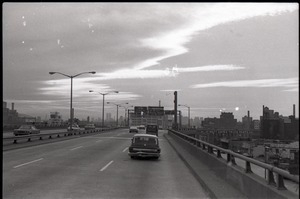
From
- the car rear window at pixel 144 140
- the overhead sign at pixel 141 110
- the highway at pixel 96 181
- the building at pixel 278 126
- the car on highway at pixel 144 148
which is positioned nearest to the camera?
the building at pixel 278 126

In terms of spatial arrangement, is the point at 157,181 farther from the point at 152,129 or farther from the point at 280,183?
the point at 152,129

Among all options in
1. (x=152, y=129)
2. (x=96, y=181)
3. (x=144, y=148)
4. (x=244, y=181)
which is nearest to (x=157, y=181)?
(x=96, y=181)

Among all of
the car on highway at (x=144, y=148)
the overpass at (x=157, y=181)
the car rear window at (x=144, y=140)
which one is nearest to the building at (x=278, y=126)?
the overpass at (x=157, y=181)

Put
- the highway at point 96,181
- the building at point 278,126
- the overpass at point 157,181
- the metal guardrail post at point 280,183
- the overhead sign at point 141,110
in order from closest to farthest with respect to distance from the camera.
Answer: the building at point 278,126 → the metal guardrail post at point 280,183 → the overpass at point 157,181 → the highway at point 96,181 → the overhead sign at point 141,110

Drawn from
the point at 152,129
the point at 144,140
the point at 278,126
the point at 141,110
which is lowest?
the point at 152,129

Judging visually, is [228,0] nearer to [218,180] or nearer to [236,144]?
[236,144]

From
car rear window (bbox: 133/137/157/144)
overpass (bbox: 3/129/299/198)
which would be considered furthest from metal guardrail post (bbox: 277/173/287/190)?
car rear window (bbox: 133/137/157/144)

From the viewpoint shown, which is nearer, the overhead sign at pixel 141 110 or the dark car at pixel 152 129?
the dark car at pixel 152 129

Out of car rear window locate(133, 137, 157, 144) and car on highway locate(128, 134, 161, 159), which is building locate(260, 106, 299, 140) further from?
car rear window locate(133, 137, 157, 144)

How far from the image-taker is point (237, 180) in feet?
30.7

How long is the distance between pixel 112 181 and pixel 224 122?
170 inches

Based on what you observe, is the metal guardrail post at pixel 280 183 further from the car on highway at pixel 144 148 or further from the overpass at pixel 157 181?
the car on highway at pixel 144 148

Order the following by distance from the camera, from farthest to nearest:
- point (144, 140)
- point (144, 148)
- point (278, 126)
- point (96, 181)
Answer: point (144, 140) < point (144, 148) < point (96, 181) < point (278, 126)

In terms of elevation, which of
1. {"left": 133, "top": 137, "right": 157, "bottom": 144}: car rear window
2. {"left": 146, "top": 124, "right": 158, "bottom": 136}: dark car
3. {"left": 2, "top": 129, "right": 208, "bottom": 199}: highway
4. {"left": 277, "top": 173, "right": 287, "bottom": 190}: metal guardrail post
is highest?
{"left": 277, "top": 173, "right": 287, "bottom": 190}: metal guardrail post
